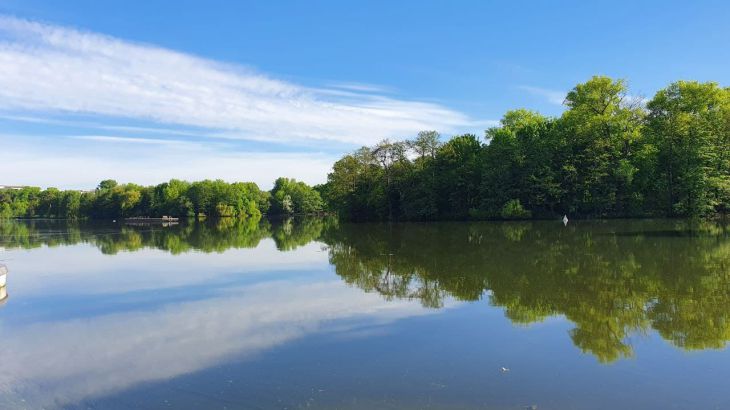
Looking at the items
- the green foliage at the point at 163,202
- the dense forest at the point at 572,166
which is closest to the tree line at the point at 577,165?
the dense forest at the point at 572,166

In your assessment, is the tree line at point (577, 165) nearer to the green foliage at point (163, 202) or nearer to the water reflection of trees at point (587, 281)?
the water reflection of trees at point (587, 281)

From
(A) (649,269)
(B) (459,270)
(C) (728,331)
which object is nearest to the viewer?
A: (C) (728,331)

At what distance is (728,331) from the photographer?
9.63 metres

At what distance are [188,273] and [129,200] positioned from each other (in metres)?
118

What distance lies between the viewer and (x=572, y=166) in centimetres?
5141

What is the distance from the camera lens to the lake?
6.97m

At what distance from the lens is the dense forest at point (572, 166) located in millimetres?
45406

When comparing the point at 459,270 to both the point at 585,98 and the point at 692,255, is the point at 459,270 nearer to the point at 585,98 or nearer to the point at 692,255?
the point at 692,255

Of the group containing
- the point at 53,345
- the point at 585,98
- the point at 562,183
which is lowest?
the point at 53,345

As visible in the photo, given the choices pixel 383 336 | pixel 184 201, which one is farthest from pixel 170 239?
pixel 184 201

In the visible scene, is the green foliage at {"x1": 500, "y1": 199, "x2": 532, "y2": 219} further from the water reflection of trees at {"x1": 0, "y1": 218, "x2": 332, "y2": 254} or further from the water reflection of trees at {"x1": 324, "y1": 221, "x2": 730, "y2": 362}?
the water reflection of trees at {"x1": 324, "y1": 221, "x2": 730, "y2": 362}

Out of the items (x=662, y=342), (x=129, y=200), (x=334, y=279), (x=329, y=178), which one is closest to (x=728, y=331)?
(x=662, y=342)

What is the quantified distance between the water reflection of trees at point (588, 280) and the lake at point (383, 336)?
0.08 meters

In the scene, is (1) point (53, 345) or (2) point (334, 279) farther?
(2) point (334, 279)
